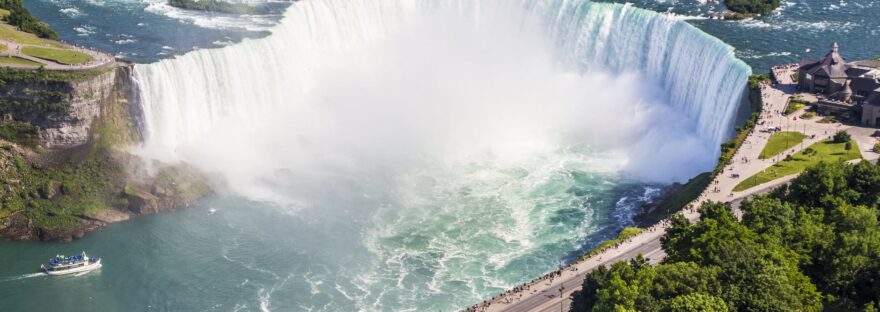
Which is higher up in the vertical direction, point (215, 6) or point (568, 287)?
point (215, 6)

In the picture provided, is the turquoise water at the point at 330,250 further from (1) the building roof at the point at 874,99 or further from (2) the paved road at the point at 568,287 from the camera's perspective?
(1) the building roof at the point at 874,99

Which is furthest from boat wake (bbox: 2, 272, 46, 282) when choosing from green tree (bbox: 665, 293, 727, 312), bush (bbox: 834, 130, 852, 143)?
bush (bbox: 834, 130, 852, 143)

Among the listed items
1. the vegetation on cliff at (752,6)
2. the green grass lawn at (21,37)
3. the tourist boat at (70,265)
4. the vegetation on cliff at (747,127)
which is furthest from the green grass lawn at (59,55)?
the vegetation on cliff at (752,6)

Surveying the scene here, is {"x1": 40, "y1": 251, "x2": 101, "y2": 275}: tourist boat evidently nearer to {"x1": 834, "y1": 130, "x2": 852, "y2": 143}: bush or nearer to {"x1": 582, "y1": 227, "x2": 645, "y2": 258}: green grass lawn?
{"x1": 582, "y1": 227, "x2": 645, "y2": 258}: green grass lawn

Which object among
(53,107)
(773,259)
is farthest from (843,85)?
(53,107)

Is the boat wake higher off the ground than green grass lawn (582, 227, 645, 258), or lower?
lower

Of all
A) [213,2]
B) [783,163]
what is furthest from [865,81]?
[213,2]

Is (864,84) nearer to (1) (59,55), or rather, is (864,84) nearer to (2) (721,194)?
(2) (721,194)
